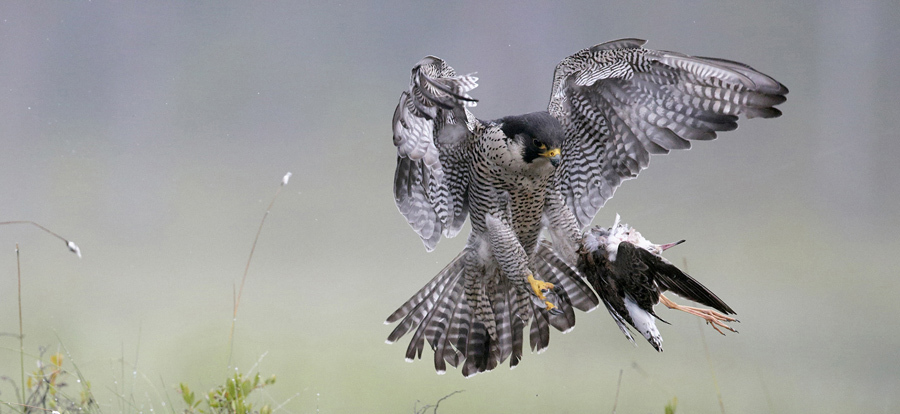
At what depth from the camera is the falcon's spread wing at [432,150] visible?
75.7 inches

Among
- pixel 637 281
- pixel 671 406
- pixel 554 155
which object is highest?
pixel 554 155

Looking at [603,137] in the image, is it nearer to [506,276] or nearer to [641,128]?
[641,128]

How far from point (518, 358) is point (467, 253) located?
466 mm

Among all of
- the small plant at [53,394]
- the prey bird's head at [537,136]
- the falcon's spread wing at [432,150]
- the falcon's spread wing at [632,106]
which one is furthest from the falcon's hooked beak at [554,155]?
the small plant at [53,394]

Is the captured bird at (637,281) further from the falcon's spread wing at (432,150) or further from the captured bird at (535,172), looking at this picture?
the falcon's spread wing at (432,150)

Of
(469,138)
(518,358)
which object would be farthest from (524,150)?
(518,358)

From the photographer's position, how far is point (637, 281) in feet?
6.95

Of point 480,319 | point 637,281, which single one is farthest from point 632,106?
point 480,319

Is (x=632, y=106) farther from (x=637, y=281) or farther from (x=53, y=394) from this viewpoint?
(x=53, y=394)

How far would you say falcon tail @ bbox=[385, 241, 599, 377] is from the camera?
2525 millimetres

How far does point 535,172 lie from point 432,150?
385mm

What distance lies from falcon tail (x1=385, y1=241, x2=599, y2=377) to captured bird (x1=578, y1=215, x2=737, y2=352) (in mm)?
235

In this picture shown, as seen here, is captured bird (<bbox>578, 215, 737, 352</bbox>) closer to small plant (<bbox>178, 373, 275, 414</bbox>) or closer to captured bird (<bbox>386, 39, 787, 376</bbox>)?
captured bird (<bbox>386, 39, 787, 376</bbox>)

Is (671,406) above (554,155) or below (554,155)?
below
